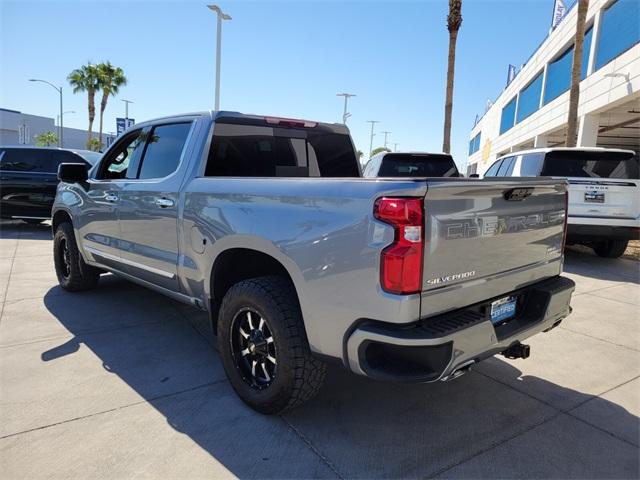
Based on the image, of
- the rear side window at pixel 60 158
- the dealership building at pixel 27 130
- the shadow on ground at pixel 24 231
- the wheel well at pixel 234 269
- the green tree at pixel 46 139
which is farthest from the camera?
the green tree at pixel 46 139

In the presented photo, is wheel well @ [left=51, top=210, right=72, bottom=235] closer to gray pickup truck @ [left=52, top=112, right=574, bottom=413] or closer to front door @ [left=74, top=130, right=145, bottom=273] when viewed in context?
front door @ [left=74, top=130, right=145, bottom=273]

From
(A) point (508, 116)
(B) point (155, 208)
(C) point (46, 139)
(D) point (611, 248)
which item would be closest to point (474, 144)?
(A) point (508, 116)

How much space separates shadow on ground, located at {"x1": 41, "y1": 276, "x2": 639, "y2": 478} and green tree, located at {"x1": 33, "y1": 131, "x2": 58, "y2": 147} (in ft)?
236

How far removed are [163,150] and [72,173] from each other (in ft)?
4.38

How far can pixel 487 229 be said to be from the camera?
2.43m

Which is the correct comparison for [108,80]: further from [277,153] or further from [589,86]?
[277,153]

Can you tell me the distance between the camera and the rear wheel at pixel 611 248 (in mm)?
8250

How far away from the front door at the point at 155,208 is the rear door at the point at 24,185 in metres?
7.58

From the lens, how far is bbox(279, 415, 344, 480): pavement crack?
2.35m

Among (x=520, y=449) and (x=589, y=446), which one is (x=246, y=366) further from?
(x=589, y=446)

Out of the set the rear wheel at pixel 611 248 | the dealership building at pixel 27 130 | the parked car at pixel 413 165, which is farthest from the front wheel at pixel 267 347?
the dealership building at pixel 27 130

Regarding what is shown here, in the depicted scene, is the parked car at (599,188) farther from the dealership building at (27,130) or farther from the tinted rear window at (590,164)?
the dealership building at (27,130)

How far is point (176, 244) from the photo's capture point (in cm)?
343

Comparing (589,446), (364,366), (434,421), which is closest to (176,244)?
(364,366)
